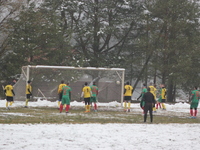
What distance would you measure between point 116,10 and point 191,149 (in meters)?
35.3

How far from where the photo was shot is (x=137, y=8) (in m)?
48.0

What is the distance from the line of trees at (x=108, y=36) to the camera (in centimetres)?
4178

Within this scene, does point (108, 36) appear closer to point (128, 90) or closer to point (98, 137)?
point (128, 90)

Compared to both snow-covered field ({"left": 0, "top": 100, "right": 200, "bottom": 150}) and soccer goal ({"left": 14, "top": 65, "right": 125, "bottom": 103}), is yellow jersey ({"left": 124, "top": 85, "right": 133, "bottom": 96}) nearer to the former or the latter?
soccer goal ({"left": 14, "top": 65, "right": 125, "bottom": 103})

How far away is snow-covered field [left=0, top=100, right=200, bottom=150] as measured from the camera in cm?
1246

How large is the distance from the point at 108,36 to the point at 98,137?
34.0 m

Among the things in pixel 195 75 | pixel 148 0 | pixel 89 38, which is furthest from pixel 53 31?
pixel 195 75

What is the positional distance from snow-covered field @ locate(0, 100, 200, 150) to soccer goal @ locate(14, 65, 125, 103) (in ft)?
45.4

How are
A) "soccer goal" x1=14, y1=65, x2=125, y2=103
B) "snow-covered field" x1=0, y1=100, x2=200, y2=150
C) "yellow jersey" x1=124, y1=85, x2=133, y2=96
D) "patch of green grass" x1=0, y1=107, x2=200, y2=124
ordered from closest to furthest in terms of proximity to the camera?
1. "snow-covered field" x1=0, y1=100, x2=200, y2=150
2. "patch of green grass" x1=0, y1=107, x2=200, y2=124
3. "yellow jersey" x1=124, y1=85, x2=133, y2=96
4. "soccer goal" x1=14, y1=65, x2=125, y2=103

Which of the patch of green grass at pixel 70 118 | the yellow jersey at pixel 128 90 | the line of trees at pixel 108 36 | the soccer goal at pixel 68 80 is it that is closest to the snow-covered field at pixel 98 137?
the patch of green grass at pixel 70 118

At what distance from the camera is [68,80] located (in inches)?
1254

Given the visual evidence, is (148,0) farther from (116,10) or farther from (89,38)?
(89,38)

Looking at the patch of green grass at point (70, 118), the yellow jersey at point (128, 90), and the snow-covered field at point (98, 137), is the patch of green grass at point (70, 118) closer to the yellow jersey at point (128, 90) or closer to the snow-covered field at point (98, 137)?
the snow-covered field at point (98, 137)

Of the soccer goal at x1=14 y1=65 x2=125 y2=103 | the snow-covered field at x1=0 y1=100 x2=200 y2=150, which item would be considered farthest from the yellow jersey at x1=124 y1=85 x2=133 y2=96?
the snow-covered field at x1=0 y1=100 x2=200 y2=150
